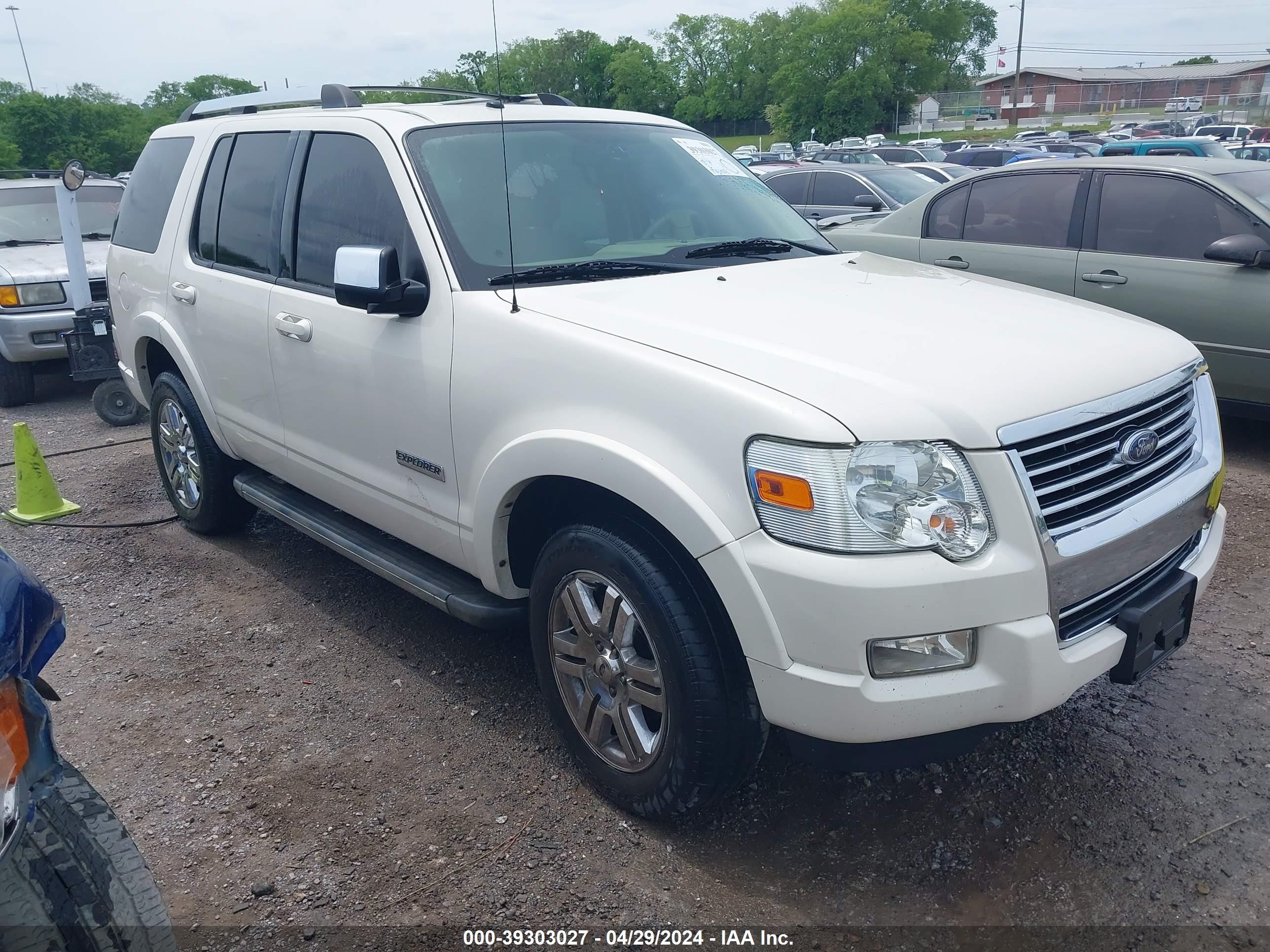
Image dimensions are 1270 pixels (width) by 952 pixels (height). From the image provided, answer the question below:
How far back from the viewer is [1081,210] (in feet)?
21.1

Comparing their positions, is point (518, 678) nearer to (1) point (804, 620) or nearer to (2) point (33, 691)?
(1) point (804, 620)

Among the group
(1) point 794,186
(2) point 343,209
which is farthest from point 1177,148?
(2) point 343,209

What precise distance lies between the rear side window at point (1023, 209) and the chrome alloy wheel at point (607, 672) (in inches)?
195

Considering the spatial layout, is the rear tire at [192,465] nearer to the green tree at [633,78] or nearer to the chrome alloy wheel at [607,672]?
the chrome alloy wheel at [607,672]

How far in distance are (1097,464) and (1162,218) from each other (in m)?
4.35

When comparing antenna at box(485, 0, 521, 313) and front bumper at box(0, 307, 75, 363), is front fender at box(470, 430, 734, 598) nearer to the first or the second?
antenna at box(485, 0, 521, 313)

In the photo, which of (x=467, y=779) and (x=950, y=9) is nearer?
(x=467, y=779)

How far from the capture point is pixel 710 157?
4113 mm

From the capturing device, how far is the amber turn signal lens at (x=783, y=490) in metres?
2.26

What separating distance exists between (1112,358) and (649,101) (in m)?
27.8

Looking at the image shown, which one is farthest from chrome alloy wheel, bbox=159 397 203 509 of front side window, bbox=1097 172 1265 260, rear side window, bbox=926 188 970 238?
front side window, bbox=1097 172 1265 260

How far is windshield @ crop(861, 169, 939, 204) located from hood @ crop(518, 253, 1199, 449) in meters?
9.79

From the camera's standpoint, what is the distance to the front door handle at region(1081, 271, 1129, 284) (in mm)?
6105

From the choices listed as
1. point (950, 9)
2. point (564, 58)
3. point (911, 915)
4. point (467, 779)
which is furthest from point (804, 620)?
point (950, 9)
